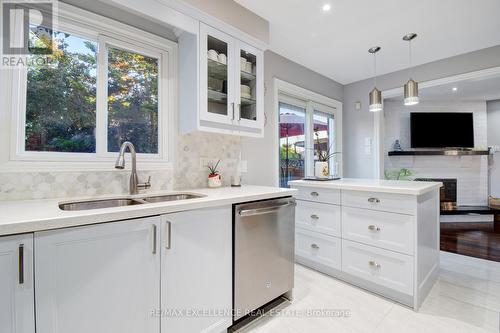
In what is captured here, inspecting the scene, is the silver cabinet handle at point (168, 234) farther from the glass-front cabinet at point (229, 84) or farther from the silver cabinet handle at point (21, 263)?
the glass-front cabinet at point (229, 84)

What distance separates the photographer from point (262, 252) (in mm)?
1705

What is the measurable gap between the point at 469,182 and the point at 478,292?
13.9ft

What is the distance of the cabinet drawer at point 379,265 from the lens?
187 cm

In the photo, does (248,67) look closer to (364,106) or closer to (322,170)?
(322,170)

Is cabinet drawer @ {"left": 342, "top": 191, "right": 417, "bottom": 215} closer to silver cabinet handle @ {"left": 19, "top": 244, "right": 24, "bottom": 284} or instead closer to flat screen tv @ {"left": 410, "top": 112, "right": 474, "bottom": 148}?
silver cabinet handle @ {"left": 19, "top": 244, "right": 24, "bottom": 284}

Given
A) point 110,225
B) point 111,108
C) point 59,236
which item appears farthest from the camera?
point 111,108

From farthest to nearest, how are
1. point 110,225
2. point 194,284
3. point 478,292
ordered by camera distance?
point 478,292 < point 194,284 < point 110,225

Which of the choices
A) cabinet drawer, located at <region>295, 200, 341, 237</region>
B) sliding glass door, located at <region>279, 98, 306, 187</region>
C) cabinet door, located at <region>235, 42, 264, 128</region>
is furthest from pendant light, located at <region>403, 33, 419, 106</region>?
cabinet door, located at <region>235, 42, 264, 128</region>

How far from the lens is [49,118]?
155 centimetres

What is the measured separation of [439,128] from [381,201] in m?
4.42

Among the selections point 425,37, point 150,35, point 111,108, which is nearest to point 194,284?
point 111,108

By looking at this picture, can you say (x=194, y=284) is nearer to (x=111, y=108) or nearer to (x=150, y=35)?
(x=111, y=108)

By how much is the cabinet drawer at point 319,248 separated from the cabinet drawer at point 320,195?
35 cm

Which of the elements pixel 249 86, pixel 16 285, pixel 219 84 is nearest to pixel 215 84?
pixel 219 84
